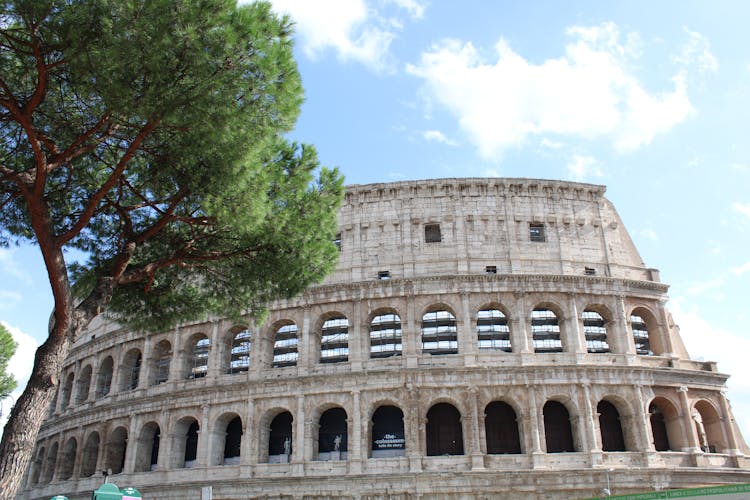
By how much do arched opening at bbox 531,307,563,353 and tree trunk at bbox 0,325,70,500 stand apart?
20.5 meters

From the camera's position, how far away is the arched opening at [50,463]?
30.6 meters

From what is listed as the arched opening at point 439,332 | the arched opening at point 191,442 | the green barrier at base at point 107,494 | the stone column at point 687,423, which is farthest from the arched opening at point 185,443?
the stone column at point 687,423

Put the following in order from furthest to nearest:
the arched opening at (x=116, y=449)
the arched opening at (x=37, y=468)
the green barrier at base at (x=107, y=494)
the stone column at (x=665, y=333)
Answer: the arched opening at (x=37, y=468) → the arched opening at (x=116, y=449) → the stone column at (x=665, y=333) → the green barrier at base at (x=107, y=494)

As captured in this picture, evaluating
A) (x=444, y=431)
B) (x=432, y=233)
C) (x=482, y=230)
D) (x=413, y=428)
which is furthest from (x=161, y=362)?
(x=482, y=230)

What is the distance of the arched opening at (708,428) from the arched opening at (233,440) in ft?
61.6

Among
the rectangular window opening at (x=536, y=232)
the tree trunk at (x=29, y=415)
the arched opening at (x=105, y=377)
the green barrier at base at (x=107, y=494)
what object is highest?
the rectangular window opening at (x=536, y=232)

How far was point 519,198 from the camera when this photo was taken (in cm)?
Answer: 2658

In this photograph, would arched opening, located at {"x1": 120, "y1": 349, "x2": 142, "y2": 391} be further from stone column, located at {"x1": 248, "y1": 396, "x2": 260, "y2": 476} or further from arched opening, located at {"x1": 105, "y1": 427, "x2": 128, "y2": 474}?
stone column, located at {"x1": 248, "y1": 396, "x2": 260, "y2": 476}

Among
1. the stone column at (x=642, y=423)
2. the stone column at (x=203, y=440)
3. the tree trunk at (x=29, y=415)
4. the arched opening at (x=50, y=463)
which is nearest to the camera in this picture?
the tree trunk at (x=29, y=415)

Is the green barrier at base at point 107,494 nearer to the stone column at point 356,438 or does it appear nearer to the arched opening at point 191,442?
the stone column at point 356,438

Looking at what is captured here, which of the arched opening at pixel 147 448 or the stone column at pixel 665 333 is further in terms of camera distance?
the arched opening at pixel 147 448

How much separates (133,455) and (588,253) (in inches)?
860

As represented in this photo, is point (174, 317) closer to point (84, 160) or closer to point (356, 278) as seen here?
point (84, 160)

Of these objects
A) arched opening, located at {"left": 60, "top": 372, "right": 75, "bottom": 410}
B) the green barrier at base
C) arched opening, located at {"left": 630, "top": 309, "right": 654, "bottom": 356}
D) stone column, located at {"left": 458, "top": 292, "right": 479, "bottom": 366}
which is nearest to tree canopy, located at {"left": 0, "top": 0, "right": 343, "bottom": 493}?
the green barrier at base
